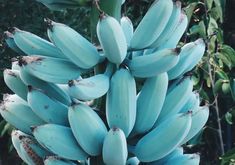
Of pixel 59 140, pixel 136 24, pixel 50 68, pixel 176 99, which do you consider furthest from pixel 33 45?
pixel 136 24

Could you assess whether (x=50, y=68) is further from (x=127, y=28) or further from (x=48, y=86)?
(x=127, y=28)

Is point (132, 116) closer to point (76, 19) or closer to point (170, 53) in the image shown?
point (170, 53)

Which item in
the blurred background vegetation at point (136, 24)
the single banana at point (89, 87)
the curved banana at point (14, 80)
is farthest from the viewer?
the blurred background vegetation at point (136, 24)

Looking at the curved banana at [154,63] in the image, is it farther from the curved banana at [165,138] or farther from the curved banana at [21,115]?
the curved banana at [21,115]

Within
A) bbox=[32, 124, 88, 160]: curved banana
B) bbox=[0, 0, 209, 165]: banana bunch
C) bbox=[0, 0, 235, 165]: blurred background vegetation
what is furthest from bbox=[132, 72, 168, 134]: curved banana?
bbox=[0, 0, 235, 165]: blurred background vegetation

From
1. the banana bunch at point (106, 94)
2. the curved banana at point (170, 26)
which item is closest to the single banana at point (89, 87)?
the banana bunch at point (106, 94)

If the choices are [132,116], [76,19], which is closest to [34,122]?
[132,116]
